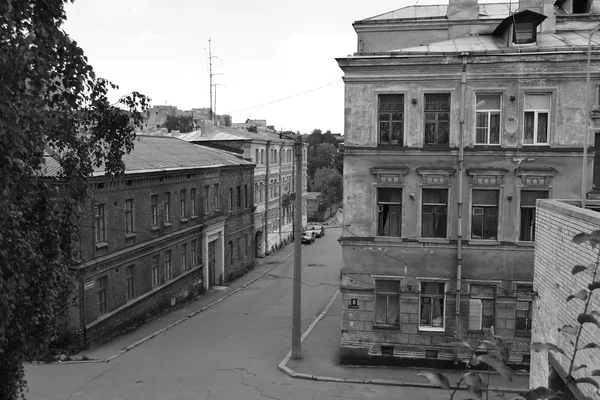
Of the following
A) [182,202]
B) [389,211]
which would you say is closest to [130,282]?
[182,202]

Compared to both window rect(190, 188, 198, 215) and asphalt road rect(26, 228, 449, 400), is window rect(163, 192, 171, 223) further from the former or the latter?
asphalt road rect(26, 228, 449, 400)

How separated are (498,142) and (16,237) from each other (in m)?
14.9

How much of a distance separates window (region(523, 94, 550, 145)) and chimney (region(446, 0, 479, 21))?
524 cm

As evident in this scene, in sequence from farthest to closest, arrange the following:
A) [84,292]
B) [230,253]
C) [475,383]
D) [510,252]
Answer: [230,253]
[84,292]
[510,252]
[475,383]

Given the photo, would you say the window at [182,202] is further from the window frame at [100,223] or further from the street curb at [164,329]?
the window frame at [100,223]

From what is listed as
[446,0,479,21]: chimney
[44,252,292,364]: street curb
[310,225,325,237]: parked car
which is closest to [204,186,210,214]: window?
[44,252,292,364]: street curb

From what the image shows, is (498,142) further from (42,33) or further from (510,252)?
(42,33)

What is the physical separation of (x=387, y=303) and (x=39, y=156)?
1343 cm

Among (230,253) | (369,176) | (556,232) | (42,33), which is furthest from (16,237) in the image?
(230,253)

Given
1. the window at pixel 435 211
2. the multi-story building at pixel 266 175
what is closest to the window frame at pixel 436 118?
the window at pixel 435 211

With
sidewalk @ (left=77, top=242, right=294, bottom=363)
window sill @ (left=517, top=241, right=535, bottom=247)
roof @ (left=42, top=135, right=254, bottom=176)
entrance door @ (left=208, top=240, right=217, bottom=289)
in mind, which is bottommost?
sidewalk @ (left=77, top=242, right=294, bottom=363)

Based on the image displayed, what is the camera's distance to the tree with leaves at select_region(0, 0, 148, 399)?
6.85m

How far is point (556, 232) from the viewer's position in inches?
328

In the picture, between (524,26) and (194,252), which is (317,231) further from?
(524,26)
